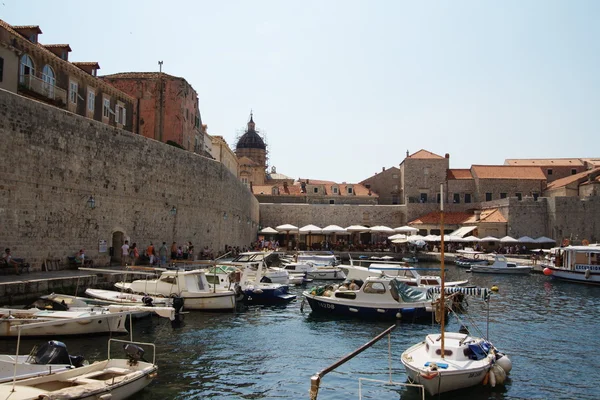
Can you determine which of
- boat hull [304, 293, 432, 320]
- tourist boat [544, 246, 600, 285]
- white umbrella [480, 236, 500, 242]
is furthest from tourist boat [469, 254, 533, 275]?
boat hull [304, 293, 432, 320]

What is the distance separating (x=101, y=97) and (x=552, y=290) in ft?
86.0

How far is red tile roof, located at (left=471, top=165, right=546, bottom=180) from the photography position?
190 ft

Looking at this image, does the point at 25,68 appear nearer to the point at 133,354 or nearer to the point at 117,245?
the point at 117,245

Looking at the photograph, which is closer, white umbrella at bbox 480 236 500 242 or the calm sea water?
the calm sea water

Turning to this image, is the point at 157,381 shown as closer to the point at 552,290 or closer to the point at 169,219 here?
the point at 169,219

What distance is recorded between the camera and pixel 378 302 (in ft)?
59.5

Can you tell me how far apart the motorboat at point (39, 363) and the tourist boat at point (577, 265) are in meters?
29.2

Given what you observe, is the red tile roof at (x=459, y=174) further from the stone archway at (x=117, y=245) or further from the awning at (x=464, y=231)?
the stone archway at (x=117, y=245)

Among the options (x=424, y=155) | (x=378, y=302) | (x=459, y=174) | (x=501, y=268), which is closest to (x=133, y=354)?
(x=378, y=302)

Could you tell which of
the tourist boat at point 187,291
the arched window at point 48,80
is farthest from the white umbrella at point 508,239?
the arched window at point 48,80

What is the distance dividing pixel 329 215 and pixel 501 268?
24.5 meters

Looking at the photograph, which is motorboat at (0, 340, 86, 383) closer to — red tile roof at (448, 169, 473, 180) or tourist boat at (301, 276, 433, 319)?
tourist boat at (301, 276, 433, 319)

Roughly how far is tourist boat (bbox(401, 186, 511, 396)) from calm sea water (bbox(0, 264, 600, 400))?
29 centimetres

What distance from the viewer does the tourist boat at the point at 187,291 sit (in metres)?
18.3
